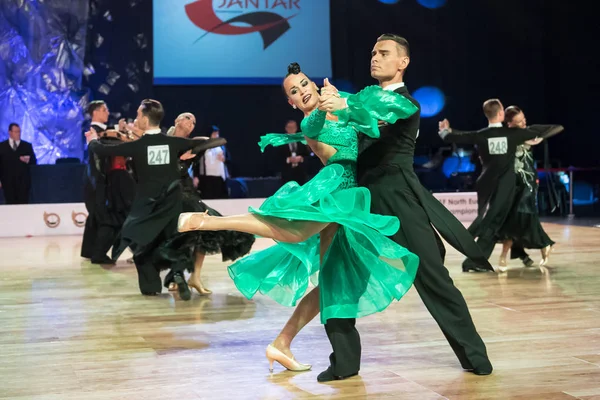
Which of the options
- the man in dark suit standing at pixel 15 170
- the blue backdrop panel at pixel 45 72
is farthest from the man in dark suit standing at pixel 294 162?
the man in dark suit standing at pixel 15 170

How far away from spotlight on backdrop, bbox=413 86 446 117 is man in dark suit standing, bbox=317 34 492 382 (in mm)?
11794

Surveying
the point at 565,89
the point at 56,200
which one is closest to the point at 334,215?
the point at 56,200

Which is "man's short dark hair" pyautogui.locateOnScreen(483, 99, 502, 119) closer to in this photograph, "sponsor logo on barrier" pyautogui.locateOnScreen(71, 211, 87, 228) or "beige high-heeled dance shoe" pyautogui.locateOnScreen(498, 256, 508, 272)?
"beige high-heeled dance shoe" pyautogui.locateOnScreen(498, 256, 508, 272)

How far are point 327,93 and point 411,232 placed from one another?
0.71 m

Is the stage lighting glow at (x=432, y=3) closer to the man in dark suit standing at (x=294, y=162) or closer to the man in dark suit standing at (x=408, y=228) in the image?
the man in dark suit standing at (x=294, y=162)

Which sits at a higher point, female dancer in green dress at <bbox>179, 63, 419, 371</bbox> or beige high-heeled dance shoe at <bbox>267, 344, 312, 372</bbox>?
female dancer in green dress at <bbox>179, 63, 419, 371</bbox>

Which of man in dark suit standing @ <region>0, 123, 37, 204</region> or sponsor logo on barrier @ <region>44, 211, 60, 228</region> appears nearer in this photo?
sponsor logo on barrier @ <region>44, 211, 60, 228</region>

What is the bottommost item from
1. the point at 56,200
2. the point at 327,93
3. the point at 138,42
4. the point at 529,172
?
the point at 56,200

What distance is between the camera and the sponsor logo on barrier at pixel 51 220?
11.4 metres

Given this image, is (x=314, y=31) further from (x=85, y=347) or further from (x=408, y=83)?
(x=85, y=347)

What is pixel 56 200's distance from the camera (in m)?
12.1

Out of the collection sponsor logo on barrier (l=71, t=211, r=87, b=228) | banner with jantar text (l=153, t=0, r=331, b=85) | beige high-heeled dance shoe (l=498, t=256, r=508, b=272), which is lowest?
sponsor logo on barrier (l=71, t=211, r=87, b=228)

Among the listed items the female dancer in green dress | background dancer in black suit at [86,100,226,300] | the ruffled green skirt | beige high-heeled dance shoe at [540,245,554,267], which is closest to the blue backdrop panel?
background dancer in black suit at [86,100,226,300]

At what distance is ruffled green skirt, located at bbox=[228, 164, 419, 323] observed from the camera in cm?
329
